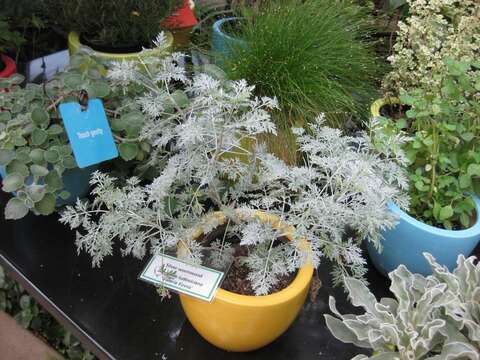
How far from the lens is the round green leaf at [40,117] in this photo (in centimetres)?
85

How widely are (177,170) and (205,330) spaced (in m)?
0.26

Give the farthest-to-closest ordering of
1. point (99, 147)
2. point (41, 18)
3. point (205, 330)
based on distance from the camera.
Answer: point (41, 18) → point (99, 147) → point (205, 330)

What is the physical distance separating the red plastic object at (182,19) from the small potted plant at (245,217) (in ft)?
1.73

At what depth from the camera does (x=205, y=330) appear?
29.8 inches

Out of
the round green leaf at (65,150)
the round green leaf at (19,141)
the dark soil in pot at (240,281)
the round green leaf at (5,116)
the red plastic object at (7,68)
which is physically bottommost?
the dark soil in pot at (240,281)

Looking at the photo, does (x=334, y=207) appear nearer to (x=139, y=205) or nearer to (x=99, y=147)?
(x=139, y=205)

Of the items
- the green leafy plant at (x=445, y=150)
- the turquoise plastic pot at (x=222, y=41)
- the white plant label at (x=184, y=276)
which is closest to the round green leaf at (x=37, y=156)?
the white plant label at (x=184, y=276)

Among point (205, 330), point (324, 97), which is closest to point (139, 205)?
point (205, 330)

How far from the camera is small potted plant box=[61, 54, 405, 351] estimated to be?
67 cm

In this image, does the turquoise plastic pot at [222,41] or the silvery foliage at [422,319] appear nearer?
the silvery foliage at [422,319]

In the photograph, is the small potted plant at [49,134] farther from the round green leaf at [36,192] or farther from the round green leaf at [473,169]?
the round green leaf at [473,169]

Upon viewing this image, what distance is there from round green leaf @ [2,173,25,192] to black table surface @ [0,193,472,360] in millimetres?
202

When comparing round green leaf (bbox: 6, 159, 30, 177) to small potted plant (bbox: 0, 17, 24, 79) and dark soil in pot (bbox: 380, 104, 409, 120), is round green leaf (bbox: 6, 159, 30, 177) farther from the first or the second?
dark soil in pot (bbox: 380, 104, 409, 120)

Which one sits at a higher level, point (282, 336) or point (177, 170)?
point (177, 170)
